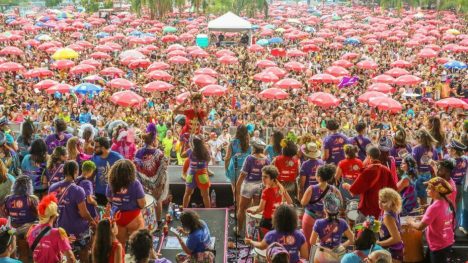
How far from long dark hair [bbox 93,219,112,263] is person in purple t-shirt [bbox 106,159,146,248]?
40.4 inches

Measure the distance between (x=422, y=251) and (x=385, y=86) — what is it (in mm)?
11401

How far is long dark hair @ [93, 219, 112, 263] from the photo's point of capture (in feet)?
14.9

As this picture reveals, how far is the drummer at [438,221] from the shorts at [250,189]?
79.5 inches

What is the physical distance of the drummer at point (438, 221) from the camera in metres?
5.51

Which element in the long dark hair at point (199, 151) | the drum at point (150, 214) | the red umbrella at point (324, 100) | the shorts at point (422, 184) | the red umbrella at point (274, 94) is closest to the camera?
the drum at point (150, 214)

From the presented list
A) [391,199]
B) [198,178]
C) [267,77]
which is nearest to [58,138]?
[198,178]

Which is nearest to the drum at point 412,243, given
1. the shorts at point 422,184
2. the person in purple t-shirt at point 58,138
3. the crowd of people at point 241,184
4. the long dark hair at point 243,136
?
the crowd of people at point 241,184

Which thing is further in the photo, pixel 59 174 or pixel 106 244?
pixel 59 174

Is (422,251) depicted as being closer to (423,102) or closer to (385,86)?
(385,86)

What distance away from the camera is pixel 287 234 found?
494 cm

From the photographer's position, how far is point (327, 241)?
5.14 metres

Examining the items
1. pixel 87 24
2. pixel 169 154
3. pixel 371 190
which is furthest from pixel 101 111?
pixel 87 24

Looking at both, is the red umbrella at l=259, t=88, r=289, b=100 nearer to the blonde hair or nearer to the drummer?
the drummer

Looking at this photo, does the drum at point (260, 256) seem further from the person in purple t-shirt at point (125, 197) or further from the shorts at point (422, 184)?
the shorts at point (422, 184)
